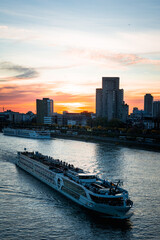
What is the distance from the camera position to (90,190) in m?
18.7

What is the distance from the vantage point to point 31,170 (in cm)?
3014

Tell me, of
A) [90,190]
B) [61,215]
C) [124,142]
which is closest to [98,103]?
[124,142]

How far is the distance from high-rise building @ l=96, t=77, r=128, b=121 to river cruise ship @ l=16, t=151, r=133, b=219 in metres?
114

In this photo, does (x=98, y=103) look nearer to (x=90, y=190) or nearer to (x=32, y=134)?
(x=32, y=134)

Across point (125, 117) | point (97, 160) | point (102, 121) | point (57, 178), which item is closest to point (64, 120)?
point (125, 117)

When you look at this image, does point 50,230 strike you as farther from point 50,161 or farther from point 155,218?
point 50,161

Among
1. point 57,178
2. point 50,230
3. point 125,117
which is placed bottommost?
point 50,230

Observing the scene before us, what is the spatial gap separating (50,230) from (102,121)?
3925 inches

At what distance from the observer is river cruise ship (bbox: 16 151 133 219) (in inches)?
677

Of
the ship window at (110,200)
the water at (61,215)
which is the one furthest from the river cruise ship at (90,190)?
the water at (61,215)

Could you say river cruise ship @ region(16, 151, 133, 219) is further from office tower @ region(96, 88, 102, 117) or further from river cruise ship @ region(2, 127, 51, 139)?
office tower @ region(96, 88, 102, 117)

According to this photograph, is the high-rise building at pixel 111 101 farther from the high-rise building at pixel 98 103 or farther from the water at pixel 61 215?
the water at pixel 61 215

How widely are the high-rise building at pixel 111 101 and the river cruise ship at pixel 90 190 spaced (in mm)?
114370

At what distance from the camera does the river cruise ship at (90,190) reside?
17.2 meters
